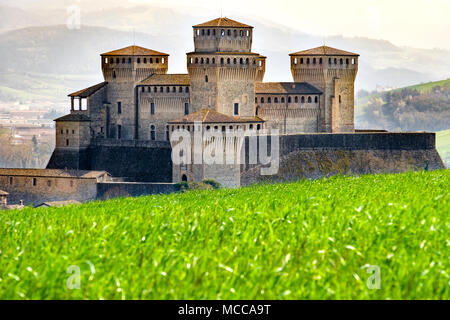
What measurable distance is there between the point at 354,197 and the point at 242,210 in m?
2.37

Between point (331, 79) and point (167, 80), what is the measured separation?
9.85 m

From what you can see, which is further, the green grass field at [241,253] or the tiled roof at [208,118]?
the tiled roof at [208,118]

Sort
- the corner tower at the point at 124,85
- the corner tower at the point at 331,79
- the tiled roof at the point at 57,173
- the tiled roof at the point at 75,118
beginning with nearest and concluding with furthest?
the tiled roof at the point at 57,173, the tiled roof at the point at 75,118, the corner tower at the point at 331,79, the corner tower at the point at 124,85

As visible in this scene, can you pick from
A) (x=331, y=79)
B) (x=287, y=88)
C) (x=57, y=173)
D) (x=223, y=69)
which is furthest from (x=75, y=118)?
(x=331, y=79)

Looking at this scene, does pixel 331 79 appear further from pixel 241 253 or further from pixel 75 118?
pixel 241 253

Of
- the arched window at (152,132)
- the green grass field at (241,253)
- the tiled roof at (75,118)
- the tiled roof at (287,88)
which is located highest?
the tiled roof at (287,88)

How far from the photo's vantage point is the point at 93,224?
546 inches

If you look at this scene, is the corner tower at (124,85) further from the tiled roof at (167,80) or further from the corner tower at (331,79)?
the corner tower at (331,79)

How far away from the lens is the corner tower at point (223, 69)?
57250 mm

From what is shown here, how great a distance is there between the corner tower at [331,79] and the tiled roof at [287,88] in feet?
1.34

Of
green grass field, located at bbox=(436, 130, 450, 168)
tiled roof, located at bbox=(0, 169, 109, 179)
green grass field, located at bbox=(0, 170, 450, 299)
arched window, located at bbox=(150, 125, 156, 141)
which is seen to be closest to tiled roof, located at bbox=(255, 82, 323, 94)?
arched window, located at bbox=(150, 125, 156, 141)

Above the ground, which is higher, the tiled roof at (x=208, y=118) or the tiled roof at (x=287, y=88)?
the tiled roof at (x=287, y=88)

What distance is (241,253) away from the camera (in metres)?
11.8

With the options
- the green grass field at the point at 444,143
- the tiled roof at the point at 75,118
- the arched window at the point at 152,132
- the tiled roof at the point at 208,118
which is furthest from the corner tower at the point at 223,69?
the green grass field at the point at 444,143
